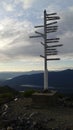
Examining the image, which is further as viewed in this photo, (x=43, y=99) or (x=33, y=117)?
(x=43, y=99)

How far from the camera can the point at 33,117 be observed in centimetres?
1672

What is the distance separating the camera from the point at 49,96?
64.2ft

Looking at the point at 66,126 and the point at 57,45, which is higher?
the point at 57,45

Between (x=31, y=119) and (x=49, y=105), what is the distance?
13.4 feet

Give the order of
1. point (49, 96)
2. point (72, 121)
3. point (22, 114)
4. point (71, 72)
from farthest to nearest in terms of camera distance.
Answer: point (71, 72) < point (49, 96) < point (22, 114) < point (72, 121)

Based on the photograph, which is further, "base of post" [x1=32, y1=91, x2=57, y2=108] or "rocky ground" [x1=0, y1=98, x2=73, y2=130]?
"base of post" [x1=32, y1=91, x2=57, y2=108]

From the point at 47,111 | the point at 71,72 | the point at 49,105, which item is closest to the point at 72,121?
the point at 47,111

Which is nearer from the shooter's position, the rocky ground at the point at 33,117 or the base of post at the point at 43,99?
the rocky ground at the point at 33,117

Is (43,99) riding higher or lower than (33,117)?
higher

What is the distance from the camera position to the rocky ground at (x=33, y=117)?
14.7 m

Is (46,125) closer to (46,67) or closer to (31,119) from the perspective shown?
(31,119)

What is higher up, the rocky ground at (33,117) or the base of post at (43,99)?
the base of post at (43,99)

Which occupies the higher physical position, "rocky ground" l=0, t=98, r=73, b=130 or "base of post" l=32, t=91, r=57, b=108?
"base of post" l=32, t=91, r=57, b=108

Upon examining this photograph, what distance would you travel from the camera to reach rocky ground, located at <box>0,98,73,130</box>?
14.7 metres
